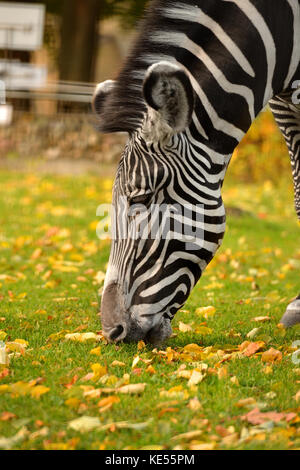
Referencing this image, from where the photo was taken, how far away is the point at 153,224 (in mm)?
3881

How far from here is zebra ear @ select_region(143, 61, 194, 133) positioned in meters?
3.61

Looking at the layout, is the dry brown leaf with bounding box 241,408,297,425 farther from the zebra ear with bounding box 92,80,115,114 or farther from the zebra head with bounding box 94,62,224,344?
the zebra ear with bounding box 92,80,115,114

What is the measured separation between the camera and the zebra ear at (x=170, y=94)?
3.61 m

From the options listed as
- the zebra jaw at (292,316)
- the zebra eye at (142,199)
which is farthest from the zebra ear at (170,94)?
the zebra jaw at (292,316)

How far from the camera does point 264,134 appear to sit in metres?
15.2

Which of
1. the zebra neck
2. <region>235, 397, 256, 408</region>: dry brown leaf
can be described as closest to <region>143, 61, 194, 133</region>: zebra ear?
the zebra neck

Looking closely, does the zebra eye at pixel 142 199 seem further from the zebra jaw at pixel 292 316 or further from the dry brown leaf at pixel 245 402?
the zebra jaw at pixel 292 316

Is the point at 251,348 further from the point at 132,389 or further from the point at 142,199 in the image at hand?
the point at 142,199

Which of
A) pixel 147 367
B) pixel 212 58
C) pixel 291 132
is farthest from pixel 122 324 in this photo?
pixel 291 132

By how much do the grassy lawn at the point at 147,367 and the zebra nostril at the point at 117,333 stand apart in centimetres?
12
